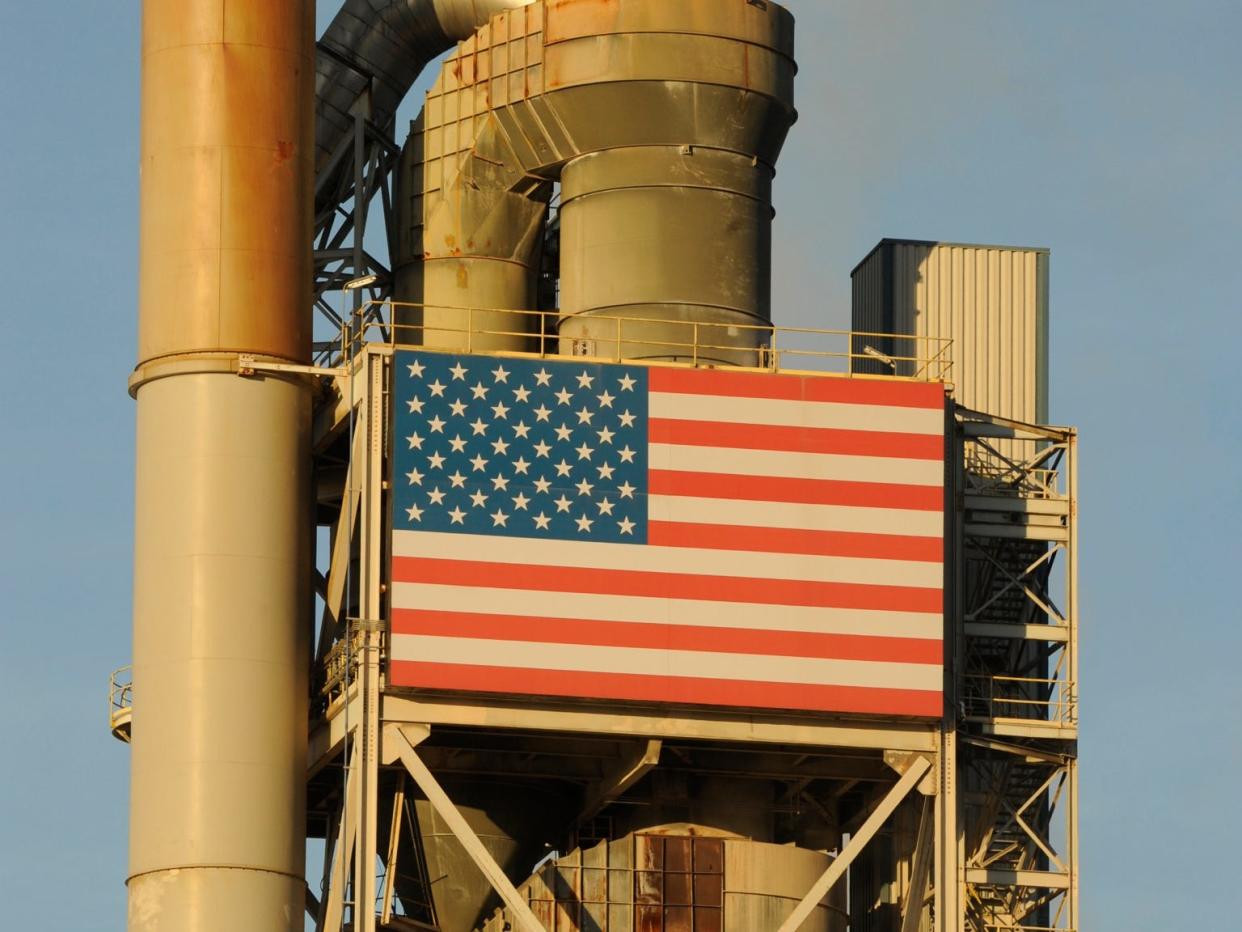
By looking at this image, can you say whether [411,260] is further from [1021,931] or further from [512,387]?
[1021,931]

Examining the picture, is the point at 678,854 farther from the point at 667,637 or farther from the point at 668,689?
the point at 667,637

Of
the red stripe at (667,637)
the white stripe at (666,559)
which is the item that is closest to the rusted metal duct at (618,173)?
the white stripe at (666,559)

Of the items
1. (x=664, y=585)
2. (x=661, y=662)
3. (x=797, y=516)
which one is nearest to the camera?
(x=661, y=662)

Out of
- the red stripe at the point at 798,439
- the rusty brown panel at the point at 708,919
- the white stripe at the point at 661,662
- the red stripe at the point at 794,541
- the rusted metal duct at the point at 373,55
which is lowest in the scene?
the rusty brown panel at the point at 708,919

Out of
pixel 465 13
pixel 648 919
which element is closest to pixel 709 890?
pixel 648 919

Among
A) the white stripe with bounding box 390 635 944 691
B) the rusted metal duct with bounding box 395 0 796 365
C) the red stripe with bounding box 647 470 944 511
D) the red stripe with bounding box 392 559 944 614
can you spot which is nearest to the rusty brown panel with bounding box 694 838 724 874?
the white stripe with bounding box 390 635 944 691

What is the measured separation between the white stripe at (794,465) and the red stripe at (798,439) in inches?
4.5

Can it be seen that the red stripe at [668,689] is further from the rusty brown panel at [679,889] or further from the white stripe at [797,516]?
the rusty brown panel at [679,889]

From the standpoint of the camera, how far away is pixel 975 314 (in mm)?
87312

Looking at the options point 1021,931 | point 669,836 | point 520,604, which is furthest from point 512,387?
point 1021,931

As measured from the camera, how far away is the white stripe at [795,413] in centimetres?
7300

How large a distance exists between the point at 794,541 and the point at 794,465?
163 centimetres

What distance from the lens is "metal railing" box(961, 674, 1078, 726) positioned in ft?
252

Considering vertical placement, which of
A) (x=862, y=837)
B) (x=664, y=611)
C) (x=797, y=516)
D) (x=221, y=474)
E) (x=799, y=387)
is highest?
(x=799, y=387)
